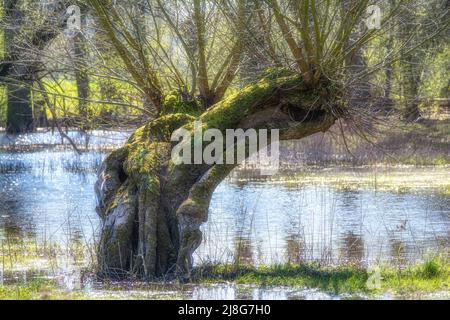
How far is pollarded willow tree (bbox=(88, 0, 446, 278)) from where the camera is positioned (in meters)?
11.5

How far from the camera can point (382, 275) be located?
427 inches

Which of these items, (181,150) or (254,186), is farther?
(254,186)

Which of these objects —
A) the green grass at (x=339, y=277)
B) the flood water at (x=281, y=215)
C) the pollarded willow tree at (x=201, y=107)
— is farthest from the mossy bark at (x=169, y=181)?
the flood water at (x=281, y=215)

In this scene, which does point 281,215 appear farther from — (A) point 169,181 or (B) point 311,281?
(B) point 311,281

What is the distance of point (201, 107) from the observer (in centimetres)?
1438

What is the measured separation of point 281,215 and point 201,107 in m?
Result: 4.22

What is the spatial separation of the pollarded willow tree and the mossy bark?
0.01 metres

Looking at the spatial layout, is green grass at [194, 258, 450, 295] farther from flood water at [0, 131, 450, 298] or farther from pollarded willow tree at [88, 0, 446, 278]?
pollarded willow tree at [88, 0, 446, 278]

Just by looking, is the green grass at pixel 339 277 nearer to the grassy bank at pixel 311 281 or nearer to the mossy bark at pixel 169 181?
the grassy bank at pixel 311 281

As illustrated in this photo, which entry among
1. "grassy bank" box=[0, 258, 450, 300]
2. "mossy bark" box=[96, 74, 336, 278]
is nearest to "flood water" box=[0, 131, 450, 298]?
"grassy bank" box=[0, 258, 450, 300]

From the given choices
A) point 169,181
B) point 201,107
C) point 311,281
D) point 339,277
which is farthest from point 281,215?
point 311,281
